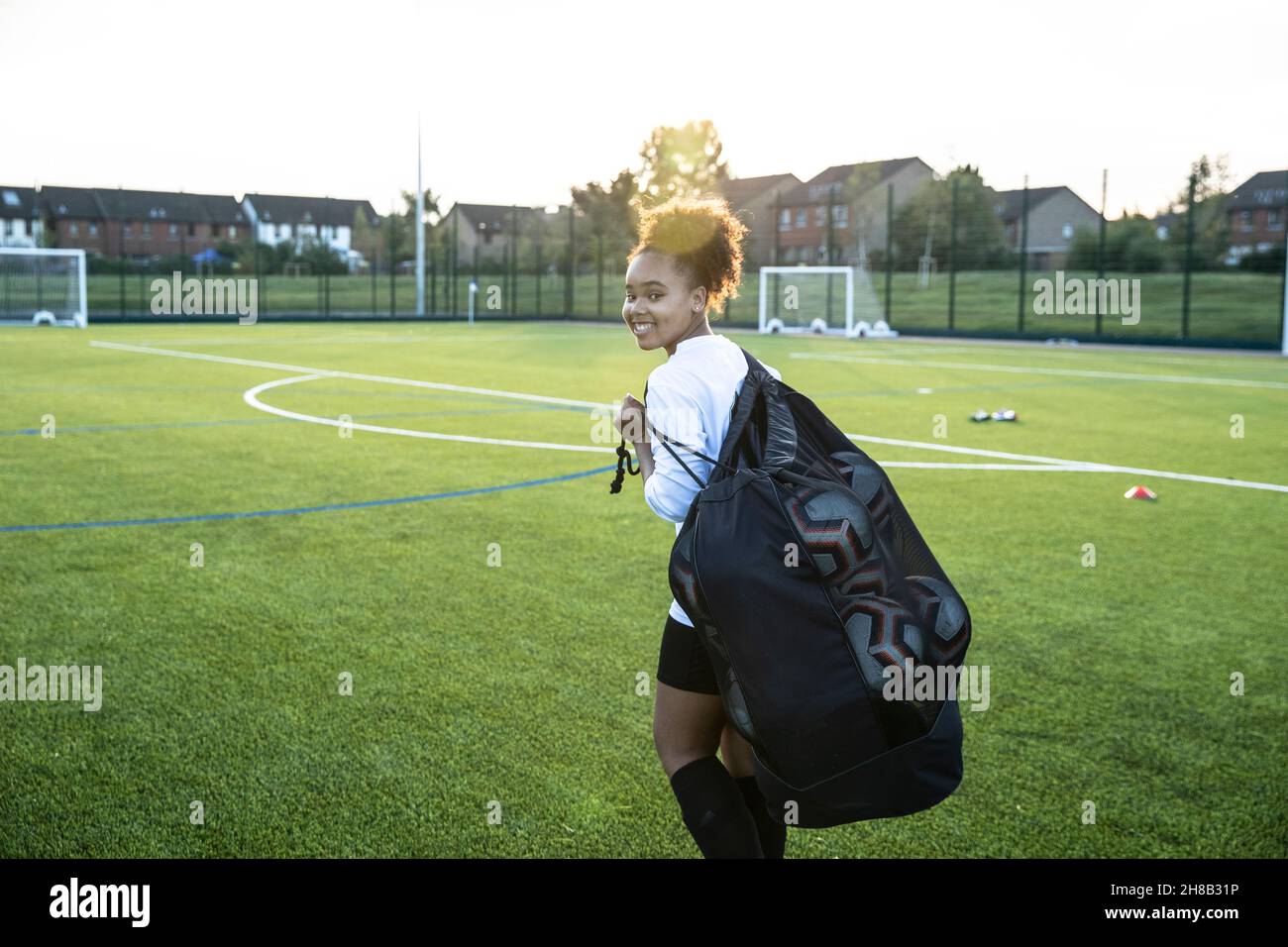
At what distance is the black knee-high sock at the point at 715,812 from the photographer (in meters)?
2.84

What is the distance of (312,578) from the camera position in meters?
6.16

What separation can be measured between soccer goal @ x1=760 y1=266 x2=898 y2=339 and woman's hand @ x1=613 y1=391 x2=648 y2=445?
111 feet

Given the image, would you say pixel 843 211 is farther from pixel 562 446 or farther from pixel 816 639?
pixel 816 639

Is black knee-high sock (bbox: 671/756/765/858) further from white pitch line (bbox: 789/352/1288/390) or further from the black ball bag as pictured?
white pitch line (bbox: 789/352/1288/390)

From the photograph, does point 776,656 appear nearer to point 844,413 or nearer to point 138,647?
point 138,647

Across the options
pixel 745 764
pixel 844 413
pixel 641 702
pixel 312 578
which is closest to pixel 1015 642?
pixel 641 702

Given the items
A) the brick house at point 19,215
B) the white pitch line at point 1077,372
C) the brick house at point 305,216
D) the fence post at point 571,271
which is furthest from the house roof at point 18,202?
the white pitch line at point 1077,372

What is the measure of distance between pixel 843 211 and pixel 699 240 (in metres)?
68.0

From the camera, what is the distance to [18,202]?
8994 centimetres

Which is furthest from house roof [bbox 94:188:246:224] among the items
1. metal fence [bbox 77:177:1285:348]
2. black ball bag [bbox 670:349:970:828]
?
black ball bag [bbox 670:349:970:828]

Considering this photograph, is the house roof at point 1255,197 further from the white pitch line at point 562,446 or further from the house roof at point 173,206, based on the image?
the house roof at point 173,206

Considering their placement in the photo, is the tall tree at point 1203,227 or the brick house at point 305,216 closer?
the tall tree at point 1203,227

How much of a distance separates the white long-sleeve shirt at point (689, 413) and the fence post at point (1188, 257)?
31491 mm
